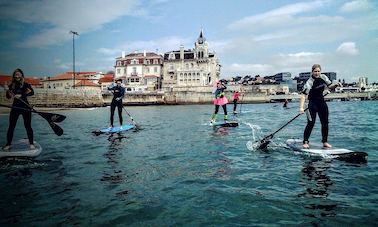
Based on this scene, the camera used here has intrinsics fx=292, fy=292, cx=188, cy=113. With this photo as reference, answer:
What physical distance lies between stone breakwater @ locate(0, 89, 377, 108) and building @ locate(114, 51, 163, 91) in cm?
1517

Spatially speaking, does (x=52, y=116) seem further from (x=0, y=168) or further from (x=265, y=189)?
(x=265, y=189)

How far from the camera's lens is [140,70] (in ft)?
338

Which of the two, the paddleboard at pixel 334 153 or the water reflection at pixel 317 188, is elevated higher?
the paddleboard at pixel 334 153

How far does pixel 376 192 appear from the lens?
18.0 ft

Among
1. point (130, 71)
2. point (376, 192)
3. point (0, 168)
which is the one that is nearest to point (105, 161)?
point (0, 168)

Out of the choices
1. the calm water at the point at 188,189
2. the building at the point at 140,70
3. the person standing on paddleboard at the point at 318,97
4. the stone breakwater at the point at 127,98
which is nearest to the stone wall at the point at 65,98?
the stone breakwater at the point at 127,98

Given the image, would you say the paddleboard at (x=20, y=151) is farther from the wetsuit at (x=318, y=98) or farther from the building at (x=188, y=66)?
the building at (x=188, y=66)

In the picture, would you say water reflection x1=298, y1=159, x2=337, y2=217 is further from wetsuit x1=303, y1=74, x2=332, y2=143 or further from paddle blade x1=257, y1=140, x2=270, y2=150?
paddle blade x1=257, y1=140, x2=270, y2=150

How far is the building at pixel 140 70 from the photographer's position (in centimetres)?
10094

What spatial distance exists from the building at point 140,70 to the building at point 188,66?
2.94m

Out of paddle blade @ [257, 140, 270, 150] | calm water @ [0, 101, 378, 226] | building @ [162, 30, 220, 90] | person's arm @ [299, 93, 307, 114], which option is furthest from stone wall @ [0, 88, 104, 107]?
person's arm @ [299, 93, 307, 114]

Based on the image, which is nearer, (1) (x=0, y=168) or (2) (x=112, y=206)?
(2) (x=112, y=206)

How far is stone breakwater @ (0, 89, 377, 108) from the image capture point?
62.5 m

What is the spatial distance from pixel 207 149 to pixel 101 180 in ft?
15.3
